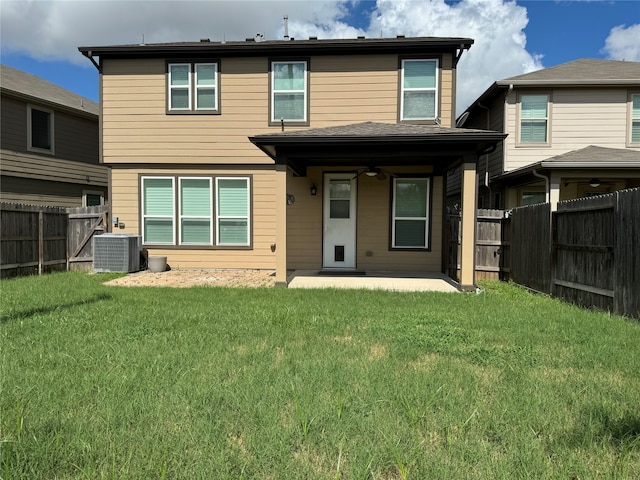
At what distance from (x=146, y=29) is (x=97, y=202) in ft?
24.9

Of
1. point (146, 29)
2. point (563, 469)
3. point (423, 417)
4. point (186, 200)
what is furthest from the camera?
point (146, 29)

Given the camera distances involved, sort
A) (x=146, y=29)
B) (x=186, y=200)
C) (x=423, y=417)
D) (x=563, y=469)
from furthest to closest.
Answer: (x=146, y=29)
(x=186, y=200)
(x=423, y=417)
(x=563, y=469)

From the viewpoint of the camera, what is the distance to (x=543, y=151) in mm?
11648

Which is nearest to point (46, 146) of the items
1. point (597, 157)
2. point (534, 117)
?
point (534, 117)

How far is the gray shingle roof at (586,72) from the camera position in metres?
11.3

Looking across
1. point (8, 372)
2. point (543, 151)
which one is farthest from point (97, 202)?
point (543, 151)

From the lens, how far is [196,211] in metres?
10.4

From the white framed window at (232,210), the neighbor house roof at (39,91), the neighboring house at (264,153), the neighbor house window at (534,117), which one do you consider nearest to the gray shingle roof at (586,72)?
the neighbor house window at (534,117)

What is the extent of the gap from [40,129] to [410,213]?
12.6 m

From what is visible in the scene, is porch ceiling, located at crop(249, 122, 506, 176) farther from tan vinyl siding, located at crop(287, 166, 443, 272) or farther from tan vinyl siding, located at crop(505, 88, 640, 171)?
tan vinyl siding, located at crop(505, 88, 640, 171)

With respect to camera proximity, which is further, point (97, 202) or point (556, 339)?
point (97, 202)

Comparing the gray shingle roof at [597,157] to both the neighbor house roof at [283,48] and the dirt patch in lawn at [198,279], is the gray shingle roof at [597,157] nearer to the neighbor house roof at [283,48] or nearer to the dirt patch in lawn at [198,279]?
the neighbor house roof at [283,48]

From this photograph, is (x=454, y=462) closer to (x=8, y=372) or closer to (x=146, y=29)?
(x=8, y=372)

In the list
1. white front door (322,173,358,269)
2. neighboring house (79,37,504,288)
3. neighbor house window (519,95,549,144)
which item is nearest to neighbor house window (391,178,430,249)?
neighboring house (79,37,504,288)
